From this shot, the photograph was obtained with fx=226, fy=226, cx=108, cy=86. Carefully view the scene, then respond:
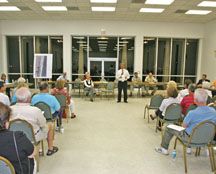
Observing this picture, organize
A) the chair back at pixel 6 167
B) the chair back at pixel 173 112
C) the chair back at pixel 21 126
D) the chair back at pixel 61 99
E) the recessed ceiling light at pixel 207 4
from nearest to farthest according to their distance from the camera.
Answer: the chair back at pixel 6 167 < the chair back at pixel 21 126 < the chair back at pixel 173 112 < the chair back at pixel 61 99 < the recessed ceiling light at pixel 207 4

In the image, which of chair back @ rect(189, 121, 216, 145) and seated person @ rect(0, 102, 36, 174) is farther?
chair back @ rect(189, 121, 216, 145)

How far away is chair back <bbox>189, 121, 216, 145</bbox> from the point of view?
3041 mm

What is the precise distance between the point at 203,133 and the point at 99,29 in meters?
9.45

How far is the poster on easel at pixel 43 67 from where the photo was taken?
7520 mm

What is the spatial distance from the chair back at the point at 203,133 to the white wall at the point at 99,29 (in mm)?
9122

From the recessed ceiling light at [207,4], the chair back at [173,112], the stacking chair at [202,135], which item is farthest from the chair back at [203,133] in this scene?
the recessed ceiling light at [207,4]

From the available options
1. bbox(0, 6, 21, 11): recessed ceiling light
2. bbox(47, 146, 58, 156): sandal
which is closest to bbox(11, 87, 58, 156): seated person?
bbox(47, 146, 58, 156): sandal

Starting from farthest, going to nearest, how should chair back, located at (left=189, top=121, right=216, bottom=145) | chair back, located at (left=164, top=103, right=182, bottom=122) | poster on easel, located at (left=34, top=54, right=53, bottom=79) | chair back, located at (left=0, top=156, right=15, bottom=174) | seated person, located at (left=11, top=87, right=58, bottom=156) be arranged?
poster on easel, located at (left=34, top=54, right=53, bottom=79)
chair back, located at (left=164, top=103, right=182, bottom=122)
seated person, located at (left=11, top=87, right=58, bottom=156)
chair back, located at (left=189, top=121, right=216, bottom=145)
chair back, located at (left=0, top=156, right=15, bottom=174)

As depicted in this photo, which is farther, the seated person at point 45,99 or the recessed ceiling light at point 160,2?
the recessed ceiling light at point 160,2

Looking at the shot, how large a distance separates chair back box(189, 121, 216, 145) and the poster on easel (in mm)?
5465

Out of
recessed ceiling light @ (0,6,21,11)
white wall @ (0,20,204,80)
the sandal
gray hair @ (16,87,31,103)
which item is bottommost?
the sandal

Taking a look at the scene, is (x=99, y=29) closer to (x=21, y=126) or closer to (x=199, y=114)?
(x=199, y=114)

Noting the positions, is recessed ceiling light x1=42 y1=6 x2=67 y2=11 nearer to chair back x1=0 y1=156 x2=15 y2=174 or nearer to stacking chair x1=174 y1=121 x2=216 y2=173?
stacking chair x1=174 y1=121 x2=216 y2=173

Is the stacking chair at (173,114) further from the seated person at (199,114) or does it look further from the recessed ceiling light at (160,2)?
the recessed ceiling light at (160,2)
